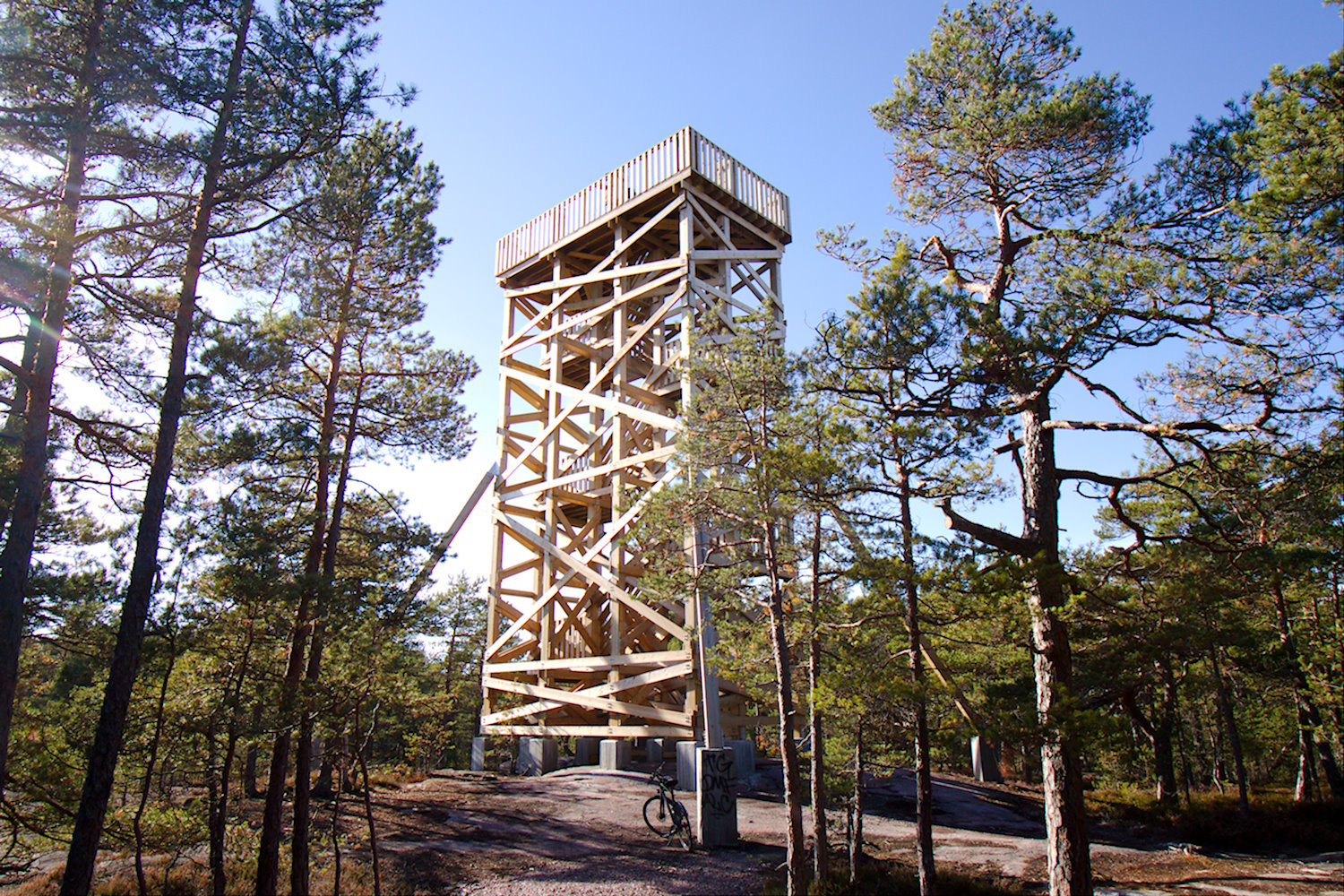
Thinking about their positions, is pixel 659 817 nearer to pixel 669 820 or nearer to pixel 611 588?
pixel 669 820

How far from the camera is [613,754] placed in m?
17.8

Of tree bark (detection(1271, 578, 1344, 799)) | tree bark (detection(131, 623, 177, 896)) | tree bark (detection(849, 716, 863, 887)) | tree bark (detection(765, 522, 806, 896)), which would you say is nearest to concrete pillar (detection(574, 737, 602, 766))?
tree bark (detection(849, 716, 863, 887))

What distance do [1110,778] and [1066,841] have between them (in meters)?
21.7

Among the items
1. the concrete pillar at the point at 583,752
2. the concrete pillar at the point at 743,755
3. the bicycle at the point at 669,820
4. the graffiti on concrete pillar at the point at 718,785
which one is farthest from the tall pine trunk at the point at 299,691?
the concrete pillar at the point at 583,752

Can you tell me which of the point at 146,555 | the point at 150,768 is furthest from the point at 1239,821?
the point at 146,555

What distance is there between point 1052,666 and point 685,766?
9.42 m

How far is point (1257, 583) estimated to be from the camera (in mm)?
8461

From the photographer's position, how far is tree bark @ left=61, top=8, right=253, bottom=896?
703cm

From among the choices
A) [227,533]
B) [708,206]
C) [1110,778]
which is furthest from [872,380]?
[1110,778]

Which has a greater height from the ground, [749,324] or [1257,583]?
[749,324]

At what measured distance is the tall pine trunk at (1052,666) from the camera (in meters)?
6.68

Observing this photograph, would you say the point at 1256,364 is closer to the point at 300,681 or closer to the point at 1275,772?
the point at 300,681

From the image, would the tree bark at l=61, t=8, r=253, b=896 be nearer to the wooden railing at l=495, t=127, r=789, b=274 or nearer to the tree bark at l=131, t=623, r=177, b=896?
the tree bark at l=131, t=623, r=177, b=896

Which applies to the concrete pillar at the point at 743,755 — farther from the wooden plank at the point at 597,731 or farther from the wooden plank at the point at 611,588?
the wooden plank at the point at 611,588
